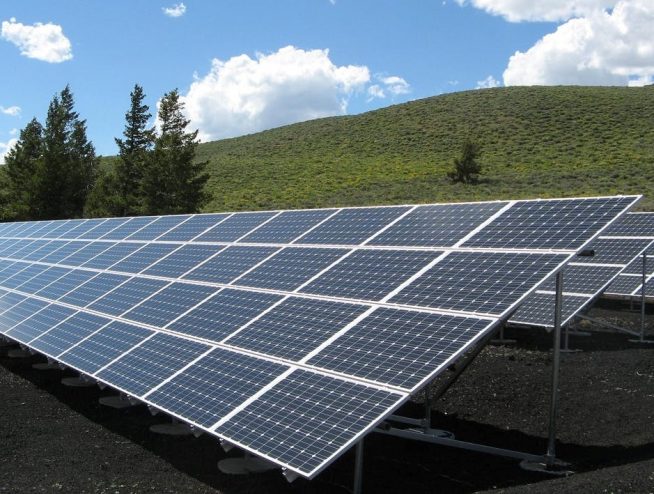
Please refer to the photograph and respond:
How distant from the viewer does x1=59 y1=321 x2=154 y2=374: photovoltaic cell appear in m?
10.8

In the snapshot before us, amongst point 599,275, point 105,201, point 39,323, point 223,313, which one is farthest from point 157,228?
point 105,201

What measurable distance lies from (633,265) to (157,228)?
15305mm

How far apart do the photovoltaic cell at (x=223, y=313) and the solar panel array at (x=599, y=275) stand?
576 centimetres

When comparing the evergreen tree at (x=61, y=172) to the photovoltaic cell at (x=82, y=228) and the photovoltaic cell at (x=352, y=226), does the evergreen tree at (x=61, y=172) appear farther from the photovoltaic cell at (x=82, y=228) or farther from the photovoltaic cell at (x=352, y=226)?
the photovoltaic cell at (x=352, y=226)

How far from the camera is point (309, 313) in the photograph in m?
9.27

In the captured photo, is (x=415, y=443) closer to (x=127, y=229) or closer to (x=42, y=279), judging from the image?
(x=42, y=279)

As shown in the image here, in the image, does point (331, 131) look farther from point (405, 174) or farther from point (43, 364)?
point (43, 364)

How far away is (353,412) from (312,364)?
1253 mm

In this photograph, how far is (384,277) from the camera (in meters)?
9.49

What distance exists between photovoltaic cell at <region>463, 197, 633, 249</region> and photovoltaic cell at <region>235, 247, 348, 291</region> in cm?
238

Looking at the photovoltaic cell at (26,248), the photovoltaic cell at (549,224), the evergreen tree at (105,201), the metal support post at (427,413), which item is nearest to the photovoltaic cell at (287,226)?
the metal support post at (427,413)

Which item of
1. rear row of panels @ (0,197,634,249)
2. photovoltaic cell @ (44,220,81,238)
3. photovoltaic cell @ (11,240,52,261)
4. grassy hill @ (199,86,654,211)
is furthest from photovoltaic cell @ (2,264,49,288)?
grassy hill @ (199,86,654,211)

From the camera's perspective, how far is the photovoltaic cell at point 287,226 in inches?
511

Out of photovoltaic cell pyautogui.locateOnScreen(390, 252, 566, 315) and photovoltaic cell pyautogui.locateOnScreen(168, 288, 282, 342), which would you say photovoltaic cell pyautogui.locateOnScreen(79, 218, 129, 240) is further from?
photovoltaic cell pyautogui.locateOnScreen(390, 252, 566, 315)
